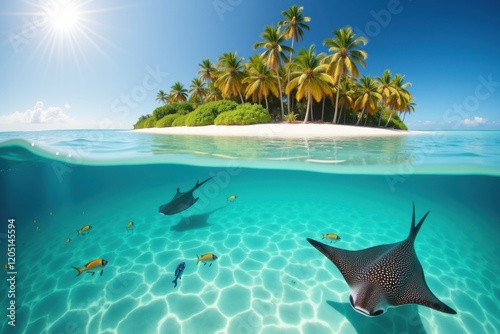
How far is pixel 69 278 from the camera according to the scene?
16.0 ft

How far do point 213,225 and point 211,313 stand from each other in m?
4.02

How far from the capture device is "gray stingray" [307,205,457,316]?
2303mm

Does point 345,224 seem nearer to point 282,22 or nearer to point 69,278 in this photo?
point 69,278

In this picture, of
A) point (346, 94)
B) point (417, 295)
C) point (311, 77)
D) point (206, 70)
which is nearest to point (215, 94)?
point (206, 70)

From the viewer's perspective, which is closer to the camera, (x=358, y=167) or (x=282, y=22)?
(x=358, y=167)

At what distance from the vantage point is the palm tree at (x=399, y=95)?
32.4 m

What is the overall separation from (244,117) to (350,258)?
2404cm

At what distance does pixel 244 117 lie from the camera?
1015 inches

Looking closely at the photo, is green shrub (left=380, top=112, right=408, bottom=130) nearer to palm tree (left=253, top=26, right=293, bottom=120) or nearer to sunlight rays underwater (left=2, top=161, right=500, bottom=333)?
palm tree (left=253, top=26, right=293, bottom=120)

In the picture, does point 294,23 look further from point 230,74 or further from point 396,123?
point 396,123

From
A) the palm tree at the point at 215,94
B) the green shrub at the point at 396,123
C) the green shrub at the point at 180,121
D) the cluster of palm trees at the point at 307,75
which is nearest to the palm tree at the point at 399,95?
the cluster of palm trees at the point at 307,75

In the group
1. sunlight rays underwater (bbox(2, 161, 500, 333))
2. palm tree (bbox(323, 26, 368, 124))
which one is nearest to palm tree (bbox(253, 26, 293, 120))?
palm tree (bbox(323, 26, 368, 124))

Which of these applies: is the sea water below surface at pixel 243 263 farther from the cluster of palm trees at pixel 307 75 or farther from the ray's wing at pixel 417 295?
the cluster of palm trees at pixel 307 75

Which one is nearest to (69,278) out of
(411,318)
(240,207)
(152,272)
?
(152,272)
